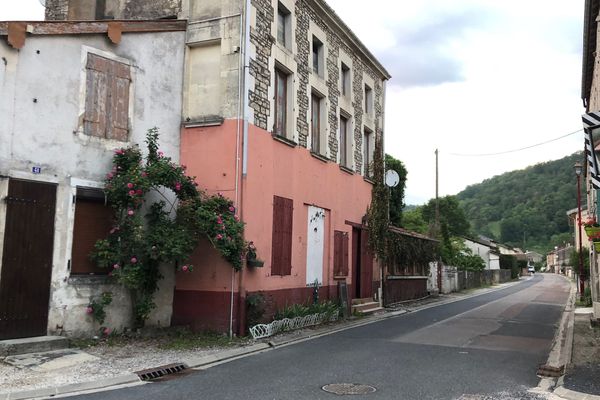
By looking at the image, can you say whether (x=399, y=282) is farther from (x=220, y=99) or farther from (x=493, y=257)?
(x=493, y=257)

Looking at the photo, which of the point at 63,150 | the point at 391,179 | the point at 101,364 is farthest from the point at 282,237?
the point at 391,179

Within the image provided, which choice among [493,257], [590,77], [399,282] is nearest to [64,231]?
[399,282]

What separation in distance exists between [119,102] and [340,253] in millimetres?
8680

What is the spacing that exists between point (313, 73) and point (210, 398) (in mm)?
11223

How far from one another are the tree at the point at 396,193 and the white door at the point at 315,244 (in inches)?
782

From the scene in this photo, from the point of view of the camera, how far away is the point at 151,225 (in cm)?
1100

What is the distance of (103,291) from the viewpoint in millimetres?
10469

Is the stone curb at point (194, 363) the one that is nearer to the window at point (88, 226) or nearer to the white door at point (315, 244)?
the white door at point (315, 244)

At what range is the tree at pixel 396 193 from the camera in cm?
3547

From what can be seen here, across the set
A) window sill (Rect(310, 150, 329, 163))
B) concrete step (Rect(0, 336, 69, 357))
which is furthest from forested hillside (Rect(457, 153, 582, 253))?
concrete step (Rect(0, 336, 69, 357))

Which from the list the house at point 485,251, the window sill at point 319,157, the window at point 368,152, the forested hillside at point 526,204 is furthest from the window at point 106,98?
the house at point 485,251

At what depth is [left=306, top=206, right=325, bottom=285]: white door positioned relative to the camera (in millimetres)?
15016

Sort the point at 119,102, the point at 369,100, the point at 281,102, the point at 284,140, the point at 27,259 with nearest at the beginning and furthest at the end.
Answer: the point at 27,259 < the point at 119,102 < the point at 284,140 < the point at 281,102 < the point at 369,100

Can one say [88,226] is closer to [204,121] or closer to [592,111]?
[204,121]
